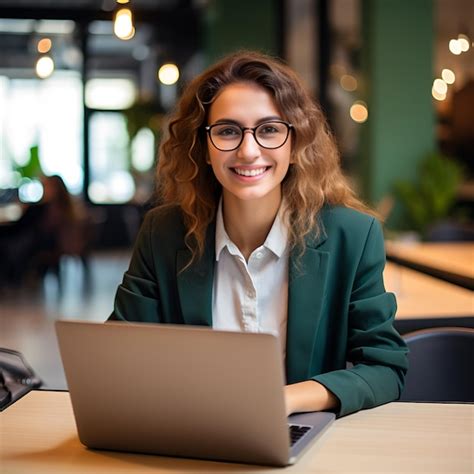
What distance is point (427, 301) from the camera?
376cm

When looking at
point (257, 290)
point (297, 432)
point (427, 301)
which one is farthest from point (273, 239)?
point (427, 301)

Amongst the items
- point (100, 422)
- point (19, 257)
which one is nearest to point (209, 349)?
point (100, 422)

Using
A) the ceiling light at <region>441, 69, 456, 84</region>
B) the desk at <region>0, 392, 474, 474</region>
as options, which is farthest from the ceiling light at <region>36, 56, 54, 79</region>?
the desk at <region>0, 392, 474, 474</region>

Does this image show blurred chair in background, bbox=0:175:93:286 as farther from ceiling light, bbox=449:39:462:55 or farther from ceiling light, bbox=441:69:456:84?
ceiling light, bbox=449:39:462:55

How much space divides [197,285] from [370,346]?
0.43 metres

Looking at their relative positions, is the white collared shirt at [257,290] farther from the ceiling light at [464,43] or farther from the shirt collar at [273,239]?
the ceiling light at [464,43]

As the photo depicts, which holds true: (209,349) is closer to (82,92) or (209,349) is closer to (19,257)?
(19,257)

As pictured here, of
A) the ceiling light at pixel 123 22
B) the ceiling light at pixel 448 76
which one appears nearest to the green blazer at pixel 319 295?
the ceiling light at pixel 123 22

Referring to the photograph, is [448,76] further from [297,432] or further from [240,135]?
[297,432]

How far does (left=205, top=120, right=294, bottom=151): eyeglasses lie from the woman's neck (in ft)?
0.58

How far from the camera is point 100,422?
160 cm

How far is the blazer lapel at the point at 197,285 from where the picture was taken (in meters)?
2.16

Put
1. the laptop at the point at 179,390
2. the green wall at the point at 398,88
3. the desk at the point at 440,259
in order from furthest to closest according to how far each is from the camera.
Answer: the green wall at the point at 398,88 → the desk at the point at 440,259 → the laptop at the point at 179,390

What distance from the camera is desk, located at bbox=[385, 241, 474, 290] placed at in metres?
4.14
